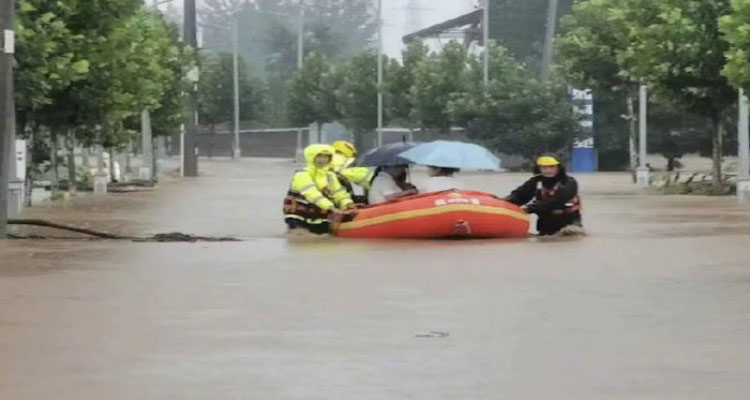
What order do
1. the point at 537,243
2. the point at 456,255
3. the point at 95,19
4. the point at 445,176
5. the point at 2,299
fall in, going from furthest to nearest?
1. the point at 95,19
2. the point at 445,176
3. the point at 537,243
4. the point at 456,255
5. the point at 2,299

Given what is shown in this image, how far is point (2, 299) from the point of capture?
45.0 feet

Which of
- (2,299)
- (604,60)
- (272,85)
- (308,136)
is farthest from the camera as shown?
(272,85)

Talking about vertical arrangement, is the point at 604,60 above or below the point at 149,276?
above

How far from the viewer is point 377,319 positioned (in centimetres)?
1230

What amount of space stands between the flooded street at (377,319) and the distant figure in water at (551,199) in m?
0.70

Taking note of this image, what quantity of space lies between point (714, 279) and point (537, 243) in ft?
17.7

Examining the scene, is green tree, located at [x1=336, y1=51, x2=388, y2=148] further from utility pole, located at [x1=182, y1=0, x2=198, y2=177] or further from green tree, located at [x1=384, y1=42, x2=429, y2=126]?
utility pole, located at [x1=182, y1=0, x2=198, y2=177]

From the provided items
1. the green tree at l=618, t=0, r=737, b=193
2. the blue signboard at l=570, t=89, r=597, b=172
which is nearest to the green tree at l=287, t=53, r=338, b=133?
the blue signboard at l=570, t=89, r=597, b=172

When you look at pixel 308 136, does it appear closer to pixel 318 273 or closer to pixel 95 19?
pixel 95 19

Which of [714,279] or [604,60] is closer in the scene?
[714,279]

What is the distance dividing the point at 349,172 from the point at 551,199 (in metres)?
2.73

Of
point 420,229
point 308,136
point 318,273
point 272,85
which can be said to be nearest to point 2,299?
point 318,273

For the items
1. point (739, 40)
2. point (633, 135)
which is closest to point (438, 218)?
point (739, 40)

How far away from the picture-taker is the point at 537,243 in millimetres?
20844
